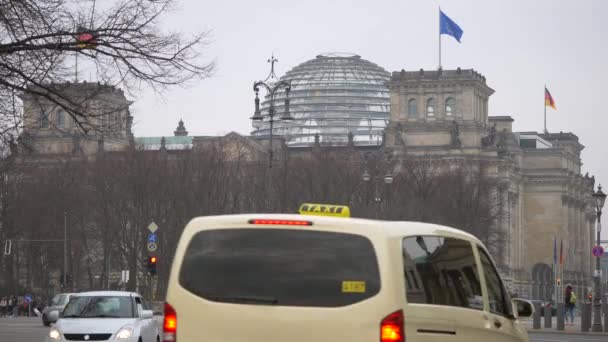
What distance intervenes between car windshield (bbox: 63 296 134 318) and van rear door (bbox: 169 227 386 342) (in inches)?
577

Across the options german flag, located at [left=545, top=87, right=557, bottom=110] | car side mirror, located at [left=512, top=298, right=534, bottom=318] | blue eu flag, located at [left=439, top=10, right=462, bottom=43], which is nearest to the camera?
car side mirror, located at [left=512, top=298, right=534, bottom=318]

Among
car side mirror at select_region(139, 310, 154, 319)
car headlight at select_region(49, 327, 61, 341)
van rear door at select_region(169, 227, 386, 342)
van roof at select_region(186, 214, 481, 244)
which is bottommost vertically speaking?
car headlight at select_region(49, 327, 61, 341)

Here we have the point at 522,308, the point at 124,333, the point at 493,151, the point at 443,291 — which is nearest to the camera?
the point at 443,291

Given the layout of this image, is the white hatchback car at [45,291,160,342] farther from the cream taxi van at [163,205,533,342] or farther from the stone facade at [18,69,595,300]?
the stone facade at [18,69,595,300]

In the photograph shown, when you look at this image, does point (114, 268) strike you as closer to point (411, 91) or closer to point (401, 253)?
point (411, 91)

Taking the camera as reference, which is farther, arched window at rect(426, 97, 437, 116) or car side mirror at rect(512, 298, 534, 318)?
arched window at rect(426, 97, 437, 116)

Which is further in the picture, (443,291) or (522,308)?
(522,308)

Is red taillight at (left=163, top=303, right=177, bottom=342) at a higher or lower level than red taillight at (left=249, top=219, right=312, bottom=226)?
lower

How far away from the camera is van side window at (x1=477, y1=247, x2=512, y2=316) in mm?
18969

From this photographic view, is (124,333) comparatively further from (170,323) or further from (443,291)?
(443,291)

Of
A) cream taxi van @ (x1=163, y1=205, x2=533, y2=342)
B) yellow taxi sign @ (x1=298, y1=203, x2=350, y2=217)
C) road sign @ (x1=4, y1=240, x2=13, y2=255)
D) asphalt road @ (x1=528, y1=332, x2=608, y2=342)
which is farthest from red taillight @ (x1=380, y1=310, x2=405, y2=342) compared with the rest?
road sign @ (x1=4, y1=240, x2=13, y2=255)

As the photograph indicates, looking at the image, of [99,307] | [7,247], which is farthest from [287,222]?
[7,247]

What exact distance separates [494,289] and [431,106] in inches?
5837

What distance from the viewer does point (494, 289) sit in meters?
19.2
